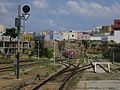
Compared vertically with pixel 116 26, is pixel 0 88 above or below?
below

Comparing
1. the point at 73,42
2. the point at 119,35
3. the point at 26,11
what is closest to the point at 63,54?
the point at 119,35

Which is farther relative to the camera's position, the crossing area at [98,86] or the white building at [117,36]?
the white building at [117,36]

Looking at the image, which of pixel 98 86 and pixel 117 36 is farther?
pixel 117 36

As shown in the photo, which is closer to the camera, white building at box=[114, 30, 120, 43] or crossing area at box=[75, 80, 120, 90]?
crossing area at box=[75, 80, 120, 90]

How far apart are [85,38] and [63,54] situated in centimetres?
6193

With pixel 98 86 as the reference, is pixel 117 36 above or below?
above

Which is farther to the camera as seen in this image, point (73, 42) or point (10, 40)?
point (73, 42)

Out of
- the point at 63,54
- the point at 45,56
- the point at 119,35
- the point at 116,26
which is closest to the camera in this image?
the point at 45,56

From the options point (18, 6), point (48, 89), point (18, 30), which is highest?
point (18, 6)

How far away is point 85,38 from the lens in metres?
173

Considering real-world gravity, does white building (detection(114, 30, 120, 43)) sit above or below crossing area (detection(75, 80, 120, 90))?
above

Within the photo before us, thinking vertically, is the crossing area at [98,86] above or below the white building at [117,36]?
below

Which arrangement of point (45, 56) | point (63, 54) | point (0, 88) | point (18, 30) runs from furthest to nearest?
point (63, 54) < point (45, 56) < point (18, 30) < point (0, 88)

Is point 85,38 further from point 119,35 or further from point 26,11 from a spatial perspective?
point 26,11
